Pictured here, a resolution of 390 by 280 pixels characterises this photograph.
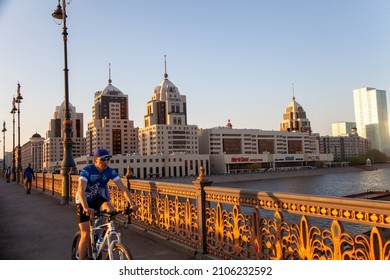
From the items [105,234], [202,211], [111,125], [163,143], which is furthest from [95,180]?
[111,125]

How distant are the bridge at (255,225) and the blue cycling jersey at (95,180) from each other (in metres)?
1.69

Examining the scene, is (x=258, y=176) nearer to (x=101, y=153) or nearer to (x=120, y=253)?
(x=101, y=153)

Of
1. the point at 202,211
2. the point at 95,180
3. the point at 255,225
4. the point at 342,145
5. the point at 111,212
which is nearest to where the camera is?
the point at 111,212

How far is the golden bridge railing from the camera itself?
3254 mm

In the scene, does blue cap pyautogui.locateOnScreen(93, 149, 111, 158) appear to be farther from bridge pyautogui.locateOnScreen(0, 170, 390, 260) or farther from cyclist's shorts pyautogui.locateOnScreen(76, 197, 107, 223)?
bridge pyautogui.locateOnScreen(0, 170, 390, 260)

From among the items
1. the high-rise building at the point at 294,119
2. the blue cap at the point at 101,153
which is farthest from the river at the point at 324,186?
the high-rise building at the point at 294,119

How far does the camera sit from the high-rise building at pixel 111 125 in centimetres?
12695

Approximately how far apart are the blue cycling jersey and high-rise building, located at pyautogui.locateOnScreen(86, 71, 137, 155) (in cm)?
12220

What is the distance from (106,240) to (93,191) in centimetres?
75

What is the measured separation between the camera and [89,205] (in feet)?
14.9

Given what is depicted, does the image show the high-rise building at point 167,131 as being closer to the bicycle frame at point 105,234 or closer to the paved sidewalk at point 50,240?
the paved sidewalk at point 50,240

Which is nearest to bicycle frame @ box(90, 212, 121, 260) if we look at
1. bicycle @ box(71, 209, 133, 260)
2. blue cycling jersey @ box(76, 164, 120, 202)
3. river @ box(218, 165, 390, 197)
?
bicycle @ box(71, 209, 133, 260)
